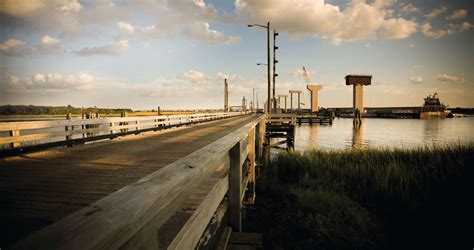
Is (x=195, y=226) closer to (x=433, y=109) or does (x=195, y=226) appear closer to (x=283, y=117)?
(x=283, y=117)

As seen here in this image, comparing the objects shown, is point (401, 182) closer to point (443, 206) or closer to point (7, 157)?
point (443, 206)

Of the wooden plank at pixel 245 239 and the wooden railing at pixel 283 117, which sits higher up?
the wooden railing at pixel 283 117

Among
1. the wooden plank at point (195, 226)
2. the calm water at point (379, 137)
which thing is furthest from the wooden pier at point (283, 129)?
the wooden plank at point (195, 226)

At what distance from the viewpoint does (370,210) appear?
747 cm

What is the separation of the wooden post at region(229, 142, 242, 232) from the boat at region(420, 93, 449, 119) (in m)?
107

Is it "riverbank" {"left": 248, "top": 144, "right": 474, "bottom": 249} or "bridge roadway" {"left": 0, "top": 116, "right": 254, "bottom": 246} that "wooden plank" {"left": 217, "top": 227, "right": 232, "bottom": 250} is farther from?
"riverbank" {"left": 248, "top": 144, "right": 474, "bottom": 249}

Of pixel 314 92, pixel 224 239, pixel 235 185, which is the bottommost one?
pixel 224 239

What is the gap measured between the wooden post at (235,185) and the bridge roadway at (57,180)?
1.81 meters

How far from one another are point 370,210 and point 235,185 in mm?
5600

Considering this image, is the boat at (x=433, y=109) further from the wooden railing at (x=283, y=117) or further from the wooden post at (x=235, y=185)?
the wooden post at (x=235, y=185)

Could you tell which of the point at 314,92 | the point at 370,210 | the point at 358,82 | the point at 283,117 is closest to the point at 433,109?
the point at 358,82

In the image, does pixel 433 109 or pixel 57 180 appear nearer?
pixel 57 180

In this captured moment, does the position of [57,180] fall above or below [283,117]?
below

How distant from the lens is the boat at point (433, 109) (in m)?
93.6
